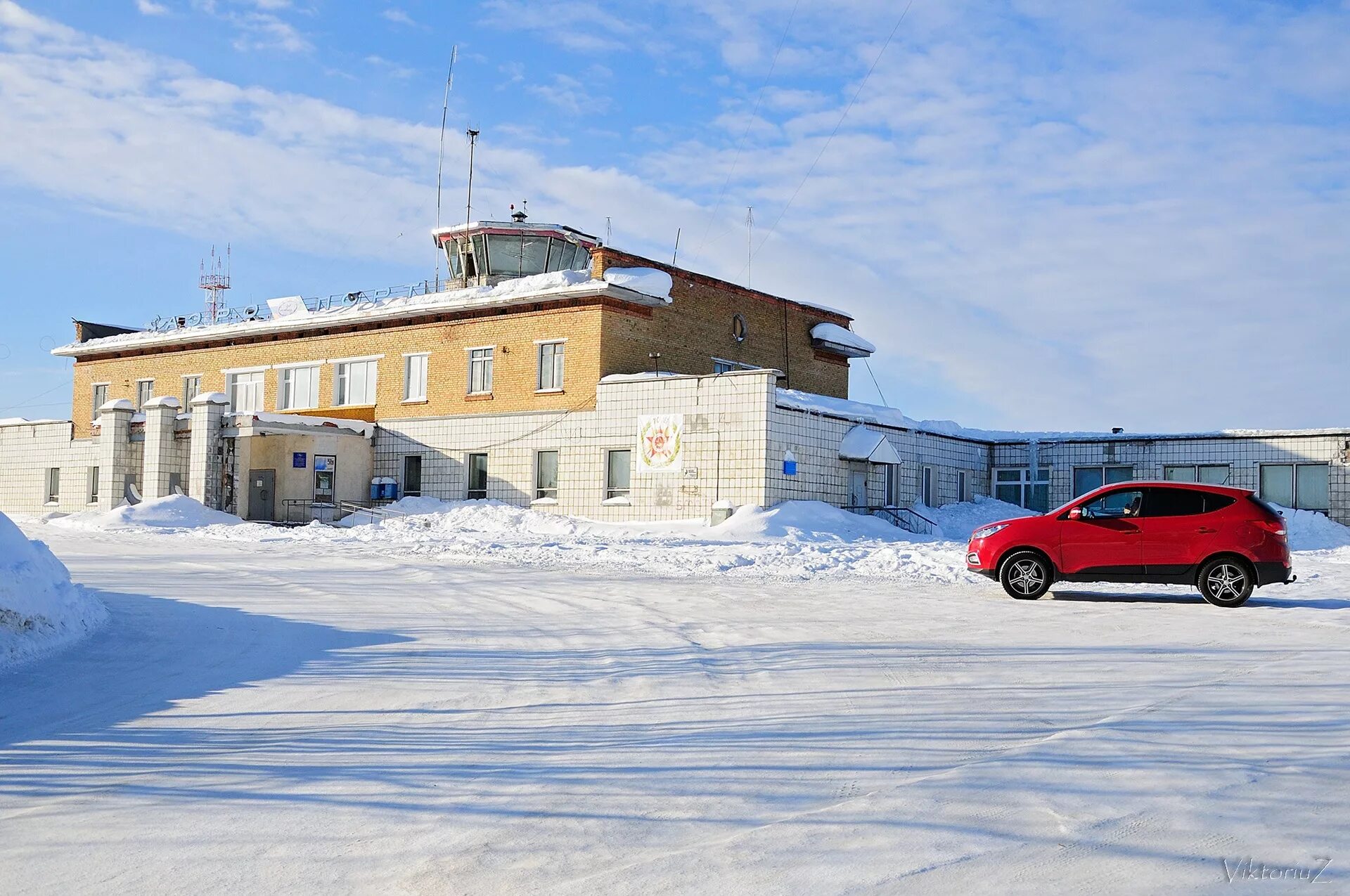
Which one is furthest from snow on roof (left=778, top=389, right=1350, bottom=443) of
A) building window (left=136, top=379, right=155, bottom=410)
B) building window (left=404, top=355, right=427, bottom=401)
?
building window (left=136, top=379, right=155, bottom=410)

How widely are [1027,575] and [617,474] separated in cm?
1874

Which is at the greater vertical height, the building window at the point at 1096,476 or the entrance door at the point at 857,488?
the building window at the point at 1096,476

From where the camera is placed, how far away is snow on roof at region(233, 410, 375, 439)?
1468 inches

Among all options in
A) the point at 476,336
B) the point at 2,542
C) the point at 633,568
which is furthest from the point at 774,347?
the point at 2,542

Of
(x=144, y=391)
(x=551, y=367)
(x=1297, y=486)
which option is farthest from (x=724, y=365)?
(x=144, y=391)

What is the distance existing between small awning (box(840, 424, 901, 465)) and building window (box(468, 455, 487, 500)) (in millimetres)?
11453

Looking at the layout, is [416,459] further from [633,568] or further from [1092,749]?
[1092,749]

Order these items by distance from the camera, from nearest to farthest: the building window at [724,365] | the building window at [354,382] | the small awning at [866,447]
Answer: the small awning at [866,447] < the building window at [724,365] < the building window at [354,382]

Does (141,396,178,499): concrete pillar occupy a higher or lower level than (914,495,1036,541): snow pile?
higher

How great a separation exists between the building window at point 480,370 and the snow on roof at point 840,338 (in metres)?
12.9

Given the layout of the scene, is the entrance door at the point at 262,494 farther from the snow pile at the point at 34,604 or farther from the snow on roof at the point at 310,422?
the snow pile at the point at 34,604

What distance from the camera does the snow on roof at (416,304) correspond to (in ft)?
119

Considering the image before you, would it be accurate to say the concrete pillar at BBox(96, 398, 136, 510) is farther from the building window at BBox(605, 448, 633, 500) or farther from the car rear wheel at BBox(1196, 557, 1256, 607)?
the car rear wheel at BBox(1196, 557, 1256, 607)

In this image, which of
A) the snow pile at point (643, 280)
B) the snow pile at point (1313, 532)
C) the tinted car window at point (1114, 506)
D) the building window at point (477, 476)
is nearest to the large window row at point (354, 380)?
the building window at point (477, 476)
